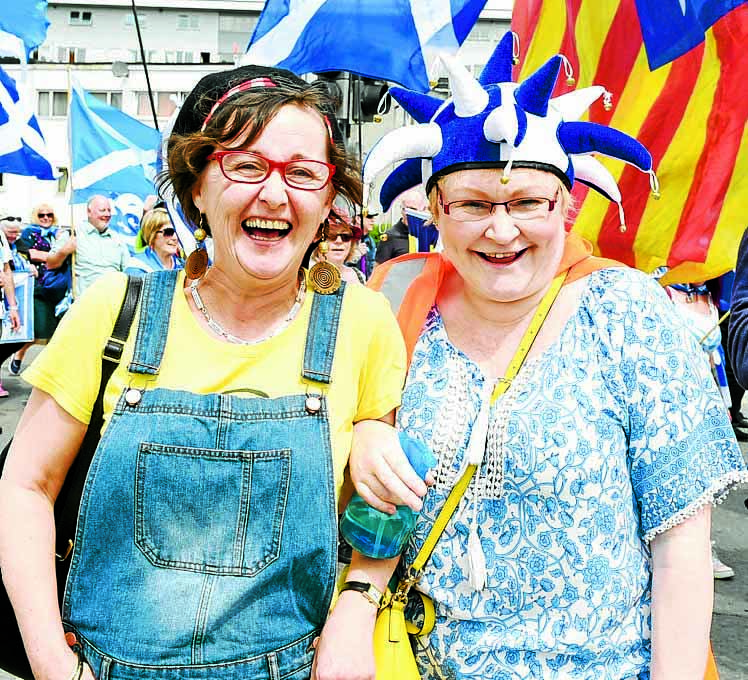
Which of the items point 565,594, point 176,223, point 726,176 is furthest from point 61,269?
point 565,594

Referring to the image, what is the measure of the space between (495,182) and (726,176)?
1214mm

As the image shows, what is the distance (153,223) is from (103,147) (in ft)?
10.4

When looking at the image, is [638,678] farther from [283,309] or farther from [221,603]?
[283,309]

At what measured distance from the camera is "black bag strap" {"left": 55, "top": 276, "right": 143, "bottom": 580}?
1662mm

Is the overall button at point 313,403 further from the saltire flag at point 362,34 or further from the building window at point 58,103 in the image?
the building window at point 58,103

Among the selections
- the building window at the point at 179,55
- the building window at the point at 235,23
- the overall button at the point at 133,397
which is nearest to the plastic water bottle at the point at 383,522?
the overall button at the point at 133,397

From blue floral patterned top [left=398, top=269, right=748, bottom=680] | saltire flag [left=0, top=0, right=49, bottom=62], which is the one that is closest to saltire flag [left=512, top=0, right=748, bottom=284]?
blue floral patterned top [left=398, top=269, right=748, bottom=680]

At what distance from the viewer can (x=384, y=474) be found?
5.38 ft

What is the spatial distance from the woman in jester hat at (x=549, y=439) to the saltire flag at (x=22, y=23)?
6.64 meters

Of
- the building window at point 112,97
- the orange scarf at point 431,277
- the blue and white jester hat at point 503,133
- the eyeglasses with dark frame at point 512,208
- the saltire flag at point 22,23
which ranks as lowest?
the orange scarf at point 431,277

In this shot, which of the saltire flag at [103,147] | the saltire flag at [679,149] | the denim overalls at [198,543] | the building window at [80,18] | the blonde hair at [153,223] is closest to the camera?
the denim overalls at [198,543]

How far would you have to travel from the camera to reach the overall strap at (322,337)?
5.59ft

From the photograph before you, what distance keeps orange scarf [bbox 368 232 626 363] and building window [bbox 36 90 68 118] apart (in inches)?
1683

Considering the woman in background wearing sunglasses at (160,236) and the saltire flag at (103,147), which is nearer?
the woman in background wearing sunglasses at (160,236)
